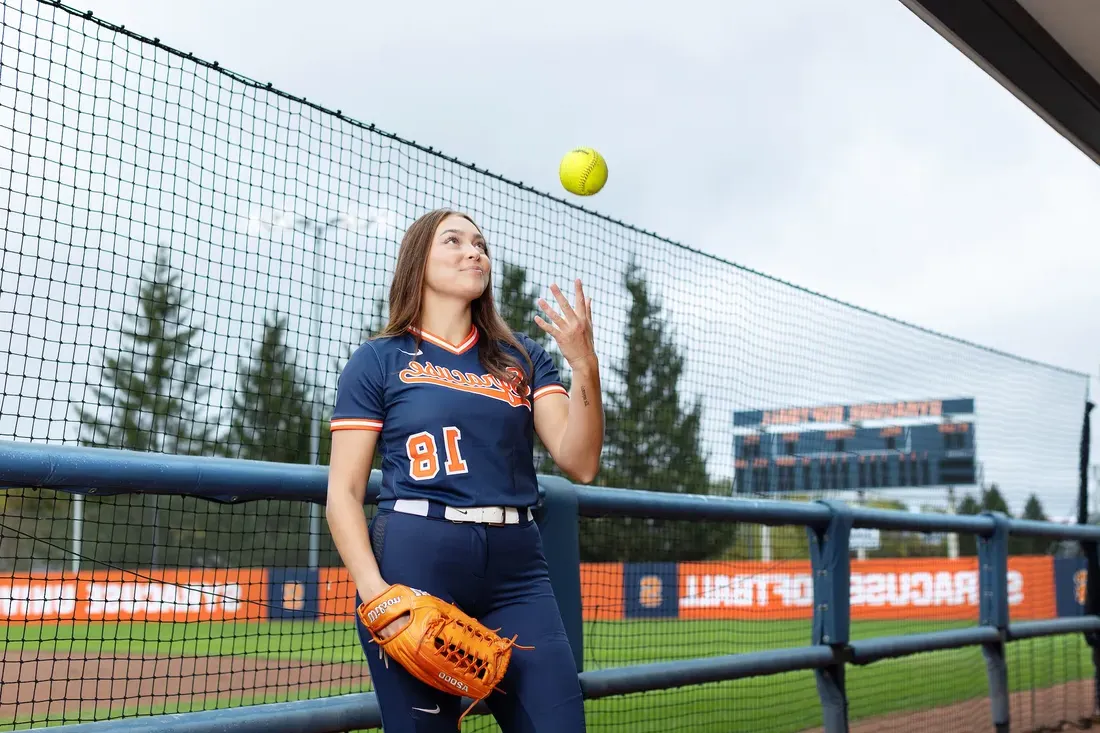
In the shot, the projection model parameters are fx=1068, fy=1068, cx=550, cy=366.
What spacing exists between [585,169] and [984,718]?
5.35 meters

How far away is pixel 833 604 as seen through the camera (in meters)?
4.52

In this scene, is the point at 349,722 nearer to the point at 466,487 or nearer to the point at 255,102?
the point at 466,487

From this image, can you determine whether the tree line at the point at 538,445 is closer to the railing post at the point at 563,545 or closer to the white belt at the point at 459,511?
the railing post at the point at 563,545

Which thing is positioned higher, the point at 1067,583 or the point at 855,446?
→ the point at 855,446

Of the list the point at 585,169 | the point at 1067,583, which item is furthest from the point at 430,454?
the point at 1067,583

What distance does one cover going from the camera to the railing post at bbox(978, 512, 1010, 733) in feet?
19.0

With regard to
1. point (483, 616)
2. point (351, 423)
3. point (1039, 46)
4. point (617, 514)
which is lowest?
point (483, 616)

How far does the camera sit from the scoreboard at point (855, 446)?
26.3 ft

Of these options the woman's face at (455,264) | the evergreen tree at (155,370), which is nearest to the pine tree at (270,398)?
the evergreen tree at (155,370)

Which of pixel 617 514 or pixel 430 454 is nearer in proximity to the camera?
pixel 430 454

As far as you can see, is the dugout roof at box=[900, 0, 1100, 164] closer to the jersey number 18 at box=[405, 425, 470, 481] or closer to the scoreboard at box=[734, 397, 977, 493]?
the jersey number 18 at box=[405, 425, 470, 481]

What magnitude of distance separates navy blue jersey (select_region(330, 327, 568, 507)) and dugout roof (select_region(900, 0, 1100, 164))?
2300 millimetres

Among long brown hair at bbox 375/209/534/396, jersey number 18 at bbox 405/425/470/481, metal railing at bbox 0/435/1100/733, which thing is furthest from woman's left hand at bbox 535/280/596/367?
metal railing at bbox 0/435/1100/733

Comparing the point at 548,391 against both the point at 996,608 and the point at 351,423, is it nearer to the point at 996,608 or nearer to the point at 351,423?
the point at 351,423
